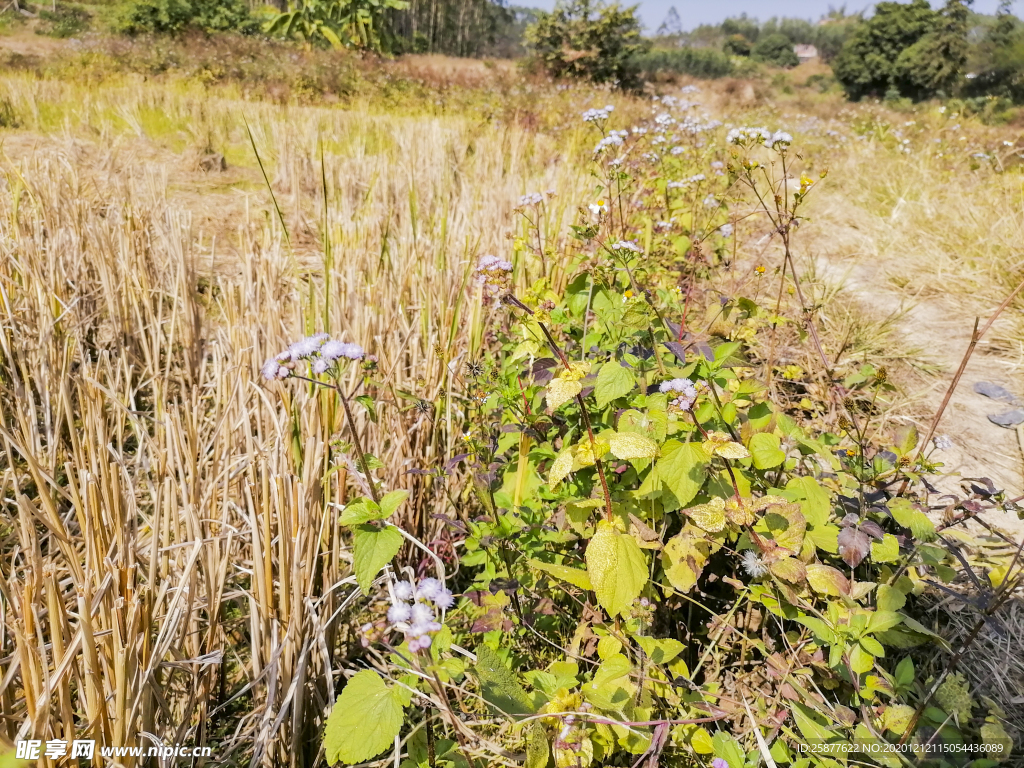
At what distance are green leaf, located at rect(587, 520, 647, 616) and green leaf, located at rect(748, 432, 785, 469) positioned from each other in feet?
1.20

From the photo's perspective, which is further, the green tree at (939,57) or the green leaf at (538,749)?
the green tree at (939,57)

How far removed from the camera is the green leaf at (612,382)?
1043mm

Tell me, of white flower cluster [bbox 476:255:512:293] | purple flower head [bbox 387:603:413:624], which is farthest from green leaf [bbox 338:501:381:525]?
white flower cluster [bbox 476:255:512:293]

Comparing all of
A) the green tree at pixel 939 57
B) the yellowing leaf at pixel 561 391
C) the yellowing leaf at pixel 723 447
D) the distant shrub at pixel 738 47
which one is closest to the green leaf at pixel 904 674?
the yellowing leaf at pixel 723 447

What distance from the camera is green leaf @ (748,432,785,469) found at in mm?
1117

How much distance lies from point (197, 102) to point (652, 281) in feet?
23.9

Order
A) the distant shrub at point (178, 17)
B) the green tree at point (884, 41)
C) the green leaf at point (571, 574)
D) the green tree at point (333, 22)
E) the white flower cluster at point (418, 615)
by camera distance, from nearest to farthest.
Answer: the white flower cluster at point (418, 615) < the green leaf at point (571, 574) < the distant shrub at point (178, 17) < the green tree at point (333, 22) < the green tree at point (884, 41)

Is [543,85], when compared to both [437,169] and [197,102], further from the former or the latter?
[437,169]

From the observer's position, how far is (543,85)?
34.1ft

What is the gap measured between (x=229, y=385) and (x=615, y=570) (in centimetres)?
131

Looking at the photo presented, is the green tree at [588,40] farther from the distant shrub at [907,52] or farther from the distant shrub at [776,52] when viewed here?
the distant shrub at [776,52]

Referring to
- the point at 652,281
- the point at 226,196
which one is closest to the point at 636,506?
the point at 652,281

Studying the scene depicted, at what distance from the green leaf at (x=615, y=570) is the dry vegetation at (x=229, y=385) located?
0.58 metres

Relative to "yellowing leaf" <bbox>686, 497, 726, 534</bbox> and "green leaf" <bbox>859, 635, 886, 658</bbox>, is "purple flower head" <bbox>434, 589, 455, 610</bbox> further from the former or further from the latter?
"green leaf" <bbox>859, 635, 886, 658</bbox>
